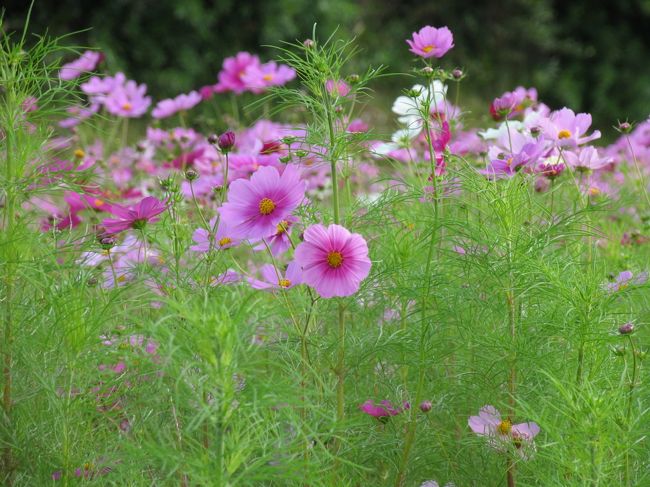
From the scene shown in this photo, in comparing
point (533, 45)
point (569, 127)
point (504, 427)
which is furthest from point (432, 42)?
point (533, 45)

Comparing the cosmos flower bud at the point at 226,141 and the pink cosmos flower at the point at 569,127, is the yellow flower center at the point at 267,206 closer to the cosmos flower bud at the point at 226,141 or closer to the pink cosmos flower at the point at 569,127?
the cosmos flower bud at the point at 226,141

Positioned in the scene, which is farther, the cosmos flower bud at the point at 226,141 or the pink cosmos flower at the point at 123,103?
the pink cosmos flower at the point at 123,103

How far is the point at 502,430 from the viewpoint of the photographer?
3.78ft

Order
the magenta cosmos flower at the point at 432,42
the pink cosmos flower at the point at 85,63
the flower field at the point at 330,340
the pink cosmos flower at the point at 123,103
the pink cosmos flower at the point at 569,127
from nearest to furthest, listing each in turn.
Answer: the flower field at the point at 330,340, the magenta cosmos flower at the point at 432,42, the pink cosmos flower at the point at 569,127, the pink cosmos flower at the point at 85,63, the pink cosmos flower at the point at 123,103

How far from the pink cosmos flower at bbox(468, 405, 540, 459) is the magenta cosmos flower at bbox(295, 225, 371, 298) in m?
0.26

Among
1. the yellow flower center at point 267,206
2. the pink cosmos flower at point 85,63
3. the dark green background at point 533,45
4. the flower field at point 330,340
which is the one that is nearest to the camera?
the flower field at point 330,340

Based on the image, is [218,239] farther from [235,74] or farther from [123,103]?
[123,103]

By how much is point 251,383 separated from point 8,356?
408mm

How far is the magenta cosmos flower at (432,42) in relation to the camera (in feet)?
4.51

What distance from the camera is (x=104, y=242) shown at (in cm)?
120

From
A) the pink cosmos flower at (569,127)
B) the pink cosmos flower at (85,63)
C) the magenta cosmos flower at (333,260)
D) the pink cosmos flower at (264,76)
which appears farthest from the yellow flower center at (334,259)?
the pink cosmos flower at (264,76)

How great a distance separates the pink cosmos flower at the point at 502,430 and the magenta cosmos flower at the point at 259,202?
1.22 feet

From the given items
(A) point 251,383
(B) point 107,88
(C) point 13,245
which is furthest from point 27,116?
(B) point 107,88

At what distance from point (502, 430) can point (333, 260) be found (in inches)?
12.5
